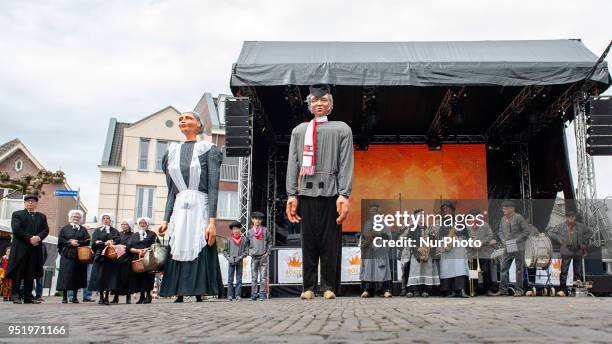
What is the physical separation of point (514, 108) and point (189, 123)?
11446 mm

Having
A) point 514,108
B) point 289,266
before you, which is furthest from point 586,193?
point 289,266

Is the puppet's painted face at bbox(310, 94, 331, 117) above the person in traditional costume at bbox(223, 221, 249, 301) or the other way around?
above

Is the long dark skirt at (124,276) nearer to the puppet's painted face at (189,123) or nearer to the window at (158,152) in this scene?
the puppet's painted face at (189,123)

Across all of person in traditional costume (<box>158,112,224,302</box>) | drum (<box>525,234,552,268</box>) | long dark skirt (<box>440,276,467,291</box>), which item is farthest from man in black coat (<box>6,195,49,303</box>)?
drum (<box>525,234,552,268</box>)

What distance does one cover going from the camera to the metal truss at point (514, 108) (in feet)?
49.1

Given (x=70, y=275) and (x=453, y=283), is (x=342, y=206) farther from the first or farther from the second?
(x=453, y=283)

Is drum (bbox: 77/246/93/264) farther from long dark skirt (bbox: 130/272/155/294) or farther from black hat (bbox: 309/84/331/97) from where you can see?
black hat (bbox: 309/84/331/97)

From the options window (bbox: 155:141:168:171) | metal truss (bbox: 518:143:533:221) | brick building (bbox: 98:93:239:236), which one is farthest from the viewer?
window (bbox: 155:141:168:171)

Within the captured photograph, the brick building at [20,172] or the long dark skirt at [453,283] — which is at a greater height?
the brick building at [20,172]

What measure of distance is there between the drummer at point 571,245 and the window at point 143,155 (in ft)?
84.6

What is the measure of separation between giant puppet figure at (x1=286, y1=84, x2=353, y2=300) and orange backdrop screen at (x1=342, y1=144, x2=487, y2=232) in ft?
40.0

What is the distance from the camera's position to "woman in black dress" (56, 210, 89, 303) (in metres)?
10.4

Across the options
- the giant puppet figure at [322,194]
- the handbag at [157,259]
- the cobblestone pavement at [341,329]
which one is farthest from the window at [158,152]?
the cobblestone pavement at [341,329]

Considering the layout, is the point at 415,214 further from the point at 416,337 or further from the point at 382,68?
the point at 416,337
